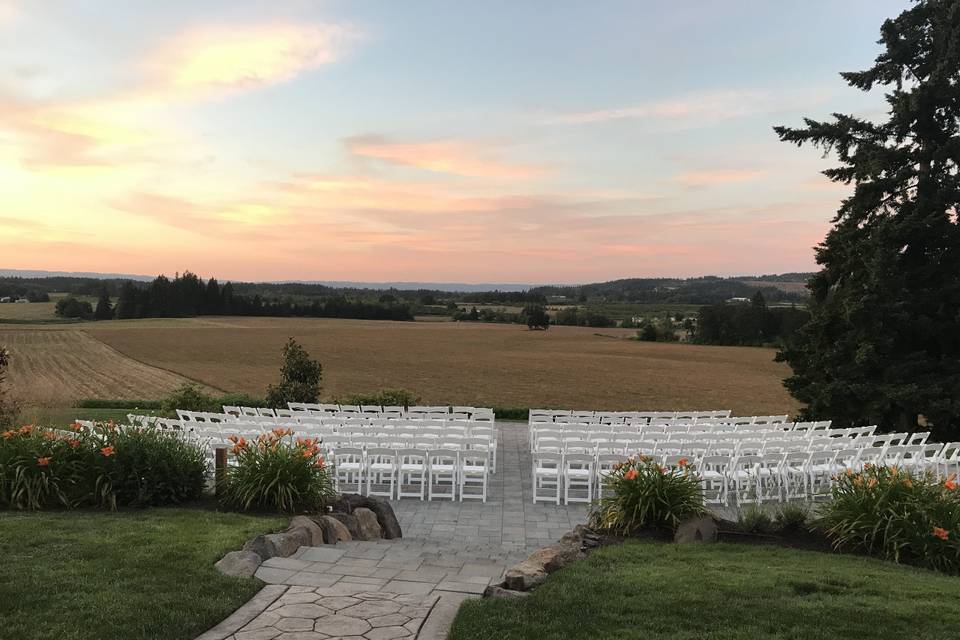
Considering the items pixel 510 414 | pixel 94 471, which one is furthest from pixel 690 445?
pixel 510 414

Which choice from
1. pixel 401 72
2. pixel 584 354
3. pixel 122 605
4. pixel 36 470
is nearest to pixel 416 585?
pixel 122 605

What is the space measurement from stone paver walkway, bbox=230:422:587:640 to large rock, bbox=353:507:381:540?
8.3 inches

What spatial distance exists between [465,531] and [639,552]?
10.2 ft

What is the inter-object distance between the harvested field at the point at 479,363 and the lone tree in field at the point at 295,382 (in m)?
13.6

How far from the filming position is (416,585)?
5016mm

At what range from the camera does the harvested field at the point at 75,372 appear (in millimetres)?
34938

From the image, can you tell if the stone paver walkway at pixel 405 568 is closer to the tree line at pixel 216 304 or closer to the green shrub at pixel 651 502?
the green shrub at pixel 651 502

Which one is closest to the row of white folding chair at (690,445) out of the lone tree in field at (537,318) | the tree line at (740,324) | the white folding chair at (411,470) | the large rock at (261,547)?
the white folding chair at (411,470)

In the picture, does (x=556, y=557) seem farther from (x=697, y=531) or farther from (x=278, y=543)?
(x=278, y=543)

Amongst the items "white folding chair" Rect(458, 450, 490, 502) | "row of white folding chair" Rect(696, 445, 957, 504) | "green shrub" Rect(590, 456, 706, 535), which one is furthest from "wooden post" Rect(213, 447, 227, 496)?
"row of white folding chair" Rect(696, 445, 957, 504)

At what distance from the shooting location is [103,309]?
9731 cm

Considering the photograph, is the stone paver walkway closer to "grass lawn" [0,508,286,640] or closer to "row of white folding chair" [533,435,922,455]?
"grass lawn" [0,508,286,640]

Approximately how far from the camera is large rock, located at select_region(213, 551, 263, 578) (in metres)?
5.09

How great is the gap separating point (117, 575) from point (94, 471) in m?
3.15
